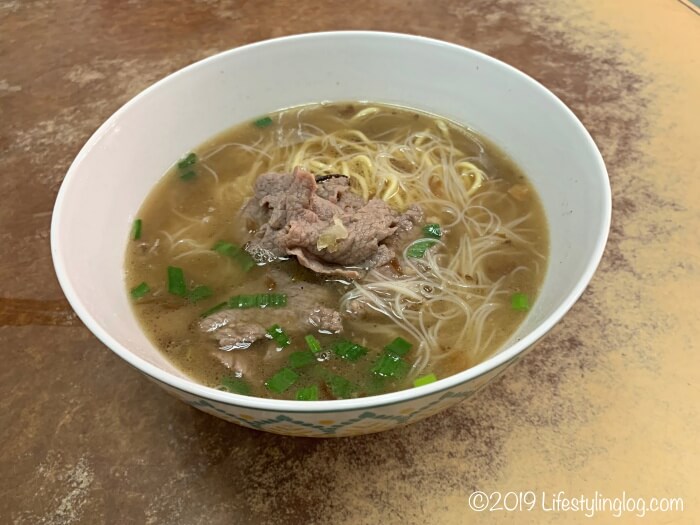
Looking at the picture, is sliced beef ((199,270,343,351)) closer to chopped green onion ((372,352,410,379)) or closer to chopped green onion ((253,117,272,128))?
chopped green onion ((372,352,410,379))

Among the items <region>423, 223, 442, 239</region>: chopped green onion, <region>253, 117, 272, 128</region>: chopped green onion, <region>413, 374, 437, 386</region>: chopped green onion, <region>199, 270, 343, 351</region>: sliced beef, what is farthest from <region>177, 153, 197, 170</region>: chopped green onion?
<region>413, 374, 437, 386</region>: chopped green onion

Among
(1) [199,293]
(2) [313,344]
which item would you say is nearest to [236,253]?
(1) [199,293]

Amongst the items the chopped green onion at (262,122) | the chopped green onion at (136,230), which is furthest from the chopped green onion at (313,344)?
the chopped green onion at (262,122)

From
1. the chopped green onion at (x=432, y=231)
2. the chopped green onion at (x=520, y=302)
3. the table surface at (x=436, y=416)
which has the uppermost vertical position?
the chopped green onion at (x=520, y=302)

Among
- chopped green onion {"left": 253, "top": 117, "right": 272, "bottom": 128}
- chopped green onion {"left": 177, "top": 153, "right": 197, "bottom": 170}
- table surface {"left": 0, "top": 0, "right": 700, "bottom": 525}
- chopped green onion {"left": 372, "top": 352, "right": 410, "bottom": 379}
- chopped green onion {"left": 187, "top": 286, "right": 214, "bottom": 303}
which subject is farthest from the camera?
chopped green onion {"left": 253, "top": 117, "right": 272, "bottom": 128}

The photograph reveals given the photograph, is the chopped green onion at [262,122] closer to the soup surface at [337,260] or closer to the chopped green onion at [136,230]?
the soup surface at [337,260]

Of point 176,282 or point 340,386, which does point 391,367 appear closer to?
point 340,386
